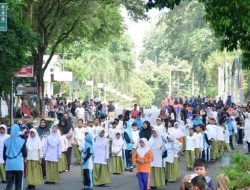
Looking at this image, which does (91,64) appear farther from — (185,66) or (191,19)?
(185,66)

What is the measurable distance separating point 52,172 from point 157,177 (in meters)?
2.85

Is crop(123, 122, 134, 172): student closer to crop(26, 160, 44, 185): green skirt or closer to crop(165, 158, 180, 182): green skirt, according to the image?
crop(165, 158, 180, 182): green skirt

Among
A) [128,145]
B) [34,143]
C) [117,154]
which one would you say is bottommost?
[117,154]

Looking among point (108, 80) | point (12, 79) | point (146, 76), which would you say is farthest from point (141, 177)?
point (146, 76)

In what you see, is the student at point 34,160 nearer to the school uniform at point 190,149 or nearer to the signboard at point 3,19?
the signboard at point 3,19

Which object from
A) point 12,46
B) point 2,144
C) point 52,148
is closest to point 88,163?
point 52,148

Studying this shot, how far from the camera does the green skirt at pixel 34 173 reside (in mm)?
18969

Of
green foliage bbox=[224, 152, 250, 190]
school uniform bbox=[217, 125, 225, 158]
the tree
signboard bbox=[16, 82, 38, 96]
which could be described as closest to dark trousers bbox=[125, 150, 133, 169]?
school uniform bbox=[217, 125, 225, 158]

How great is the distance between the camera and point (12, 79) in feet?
85.7

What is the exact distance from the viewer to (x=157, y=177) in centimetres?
1944

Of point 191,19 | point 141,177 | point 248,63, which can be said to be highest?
point 191,19

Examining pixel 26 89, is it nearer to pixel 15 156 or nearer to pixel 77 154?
pixel 77 154

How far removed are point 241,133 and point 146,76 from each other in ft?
286

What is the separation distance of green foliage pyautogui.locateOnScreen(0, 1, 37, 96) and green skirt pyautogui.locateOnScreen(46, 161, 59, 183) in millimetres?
5208
